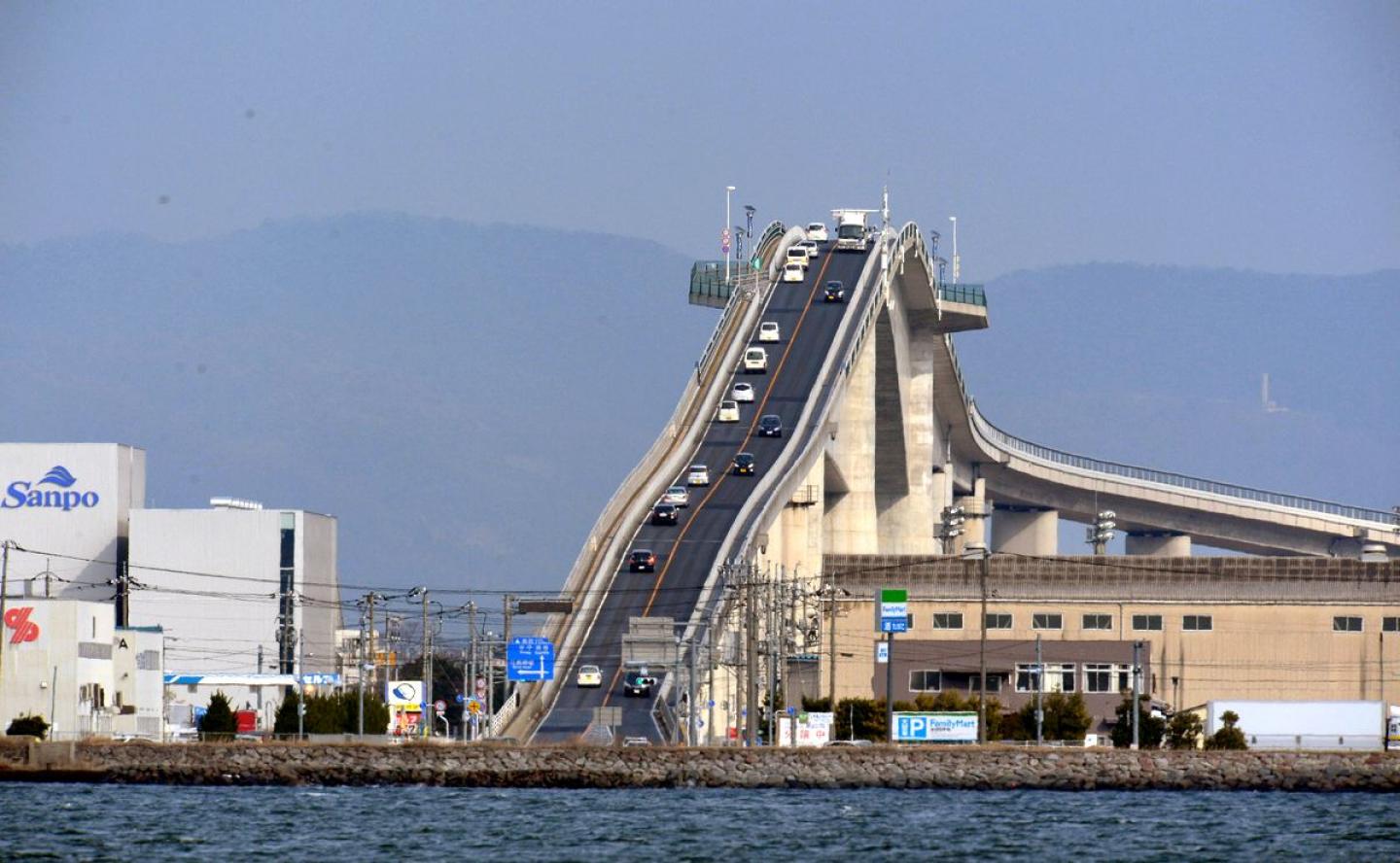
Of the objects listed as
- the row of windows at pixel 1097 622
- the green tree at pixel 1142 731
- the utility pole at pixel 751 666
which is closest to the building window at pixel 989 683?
the row of windows at pixel 1097 622

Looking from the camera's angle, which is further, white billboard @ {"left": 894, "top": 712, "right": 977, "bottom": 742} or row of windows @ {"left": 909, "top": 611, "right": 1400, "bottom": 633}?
row of windows @ {"left": 909, "top": 611, "right": 1400, "bottom": 633}

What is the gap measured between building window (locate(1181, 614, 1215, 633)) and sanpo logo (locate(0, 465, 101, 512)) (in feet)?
239

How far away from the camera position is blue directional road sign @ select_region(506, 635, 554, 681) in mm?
113625

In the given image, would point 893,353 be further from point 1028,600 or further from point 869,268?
point 1028,600

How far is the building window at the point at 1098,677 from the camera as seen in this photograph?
137 metres

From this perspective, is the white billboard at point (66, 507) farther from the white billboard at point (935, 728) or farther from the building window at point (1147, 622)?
the white billboard at point (935, 728)

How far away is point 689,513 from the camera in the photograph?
139 meters

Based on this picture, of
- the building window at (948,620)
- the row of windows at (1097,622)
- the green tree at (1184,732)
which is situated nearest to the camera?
the green tree at (1184,732)

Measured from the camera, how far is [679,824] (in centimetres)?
7938

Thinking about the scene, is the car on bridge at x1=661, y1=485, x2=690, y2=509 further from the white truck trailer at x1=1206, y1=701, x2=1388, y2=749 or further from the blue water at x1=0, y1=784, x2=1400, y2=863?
the blue water at x1=0, y1=784, x2=1400, y2=863

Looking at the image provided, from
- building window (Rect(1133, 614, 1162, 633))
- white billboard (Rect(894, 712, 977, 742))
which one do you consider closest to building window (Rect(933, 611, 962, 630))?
building window (Rect(1133, 614, 1162, 633))

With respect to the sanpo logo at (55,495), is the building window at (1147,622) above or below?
below

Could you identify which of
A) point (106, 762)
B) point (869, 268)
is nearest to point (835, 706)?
point (106, 762)

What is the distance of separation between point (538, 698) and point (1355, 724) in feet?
123
